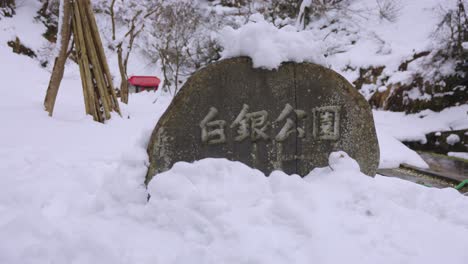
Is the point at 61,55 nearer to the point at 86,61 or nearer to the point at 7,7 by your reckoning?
the point at 86,61

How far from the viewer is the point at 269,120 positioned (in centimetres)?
227

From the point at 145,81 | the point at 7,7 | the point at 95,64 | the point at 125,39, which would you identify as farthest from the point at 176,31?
the point at 95,64

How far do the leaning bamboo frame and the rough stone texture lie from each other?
357 cm

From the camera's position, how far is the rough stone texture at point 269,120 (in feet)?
6.92

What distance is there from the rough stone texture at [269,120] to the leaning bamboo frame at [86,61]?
3.57 metres

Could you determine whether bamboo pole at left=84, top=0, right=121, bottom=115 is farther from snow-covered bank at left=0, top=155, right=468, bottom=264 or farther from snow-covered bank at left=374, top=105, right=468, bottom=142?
snow-covered bank at left=374, top=105, right=468, bottom=142

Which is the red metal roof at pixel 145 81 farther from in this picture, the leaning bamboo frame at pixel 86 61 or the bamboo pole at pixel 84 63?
the bamboo pole at pixel 84 63

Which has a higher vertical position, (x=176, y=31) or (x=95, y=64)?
(x=176, y=31)

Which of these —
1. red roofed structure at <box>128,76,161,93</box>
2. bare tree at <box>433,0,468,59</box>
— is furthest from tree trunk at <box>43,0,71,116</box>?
red roofed structure at <box>128,76,161,93</box>

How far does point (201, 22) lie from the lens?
17.3 metres

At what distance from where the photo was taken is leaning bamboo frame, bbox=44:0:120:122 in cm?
472

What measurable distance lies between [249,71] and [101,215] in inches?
52.8

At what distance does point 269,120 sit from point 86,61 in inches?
155

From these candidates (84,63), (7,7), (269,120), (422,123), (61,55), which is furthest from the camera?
(7,7)
